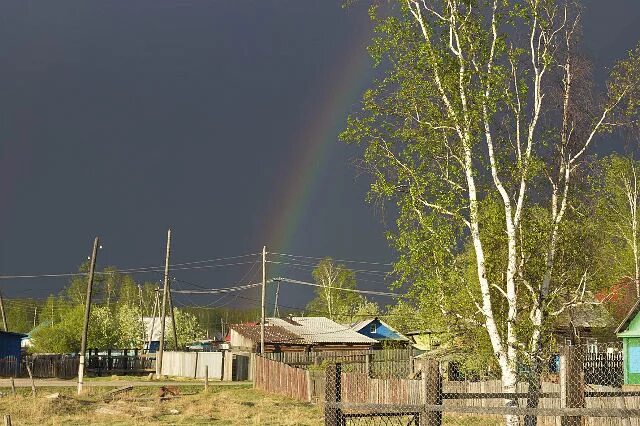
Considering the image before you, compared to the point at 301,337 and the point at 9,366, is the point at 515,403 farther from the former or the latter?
the point at 301,337

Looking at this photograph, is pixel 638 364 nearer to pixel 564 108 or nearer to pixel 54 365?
pixel 564 108

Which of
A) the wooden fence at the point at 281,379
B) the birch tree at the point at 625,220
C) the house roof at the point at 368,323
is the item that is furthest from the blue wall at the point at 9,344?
the birch tree at the point at 625,220

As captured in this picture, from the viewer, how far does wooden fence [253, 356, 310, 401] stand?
44000 millimetres

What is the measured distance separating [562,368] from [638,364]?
3246 cm

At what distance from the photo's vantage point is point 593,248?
944 inches

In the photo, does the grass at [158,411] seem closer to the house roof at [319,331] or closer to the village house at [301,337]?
the village house at [301,337]

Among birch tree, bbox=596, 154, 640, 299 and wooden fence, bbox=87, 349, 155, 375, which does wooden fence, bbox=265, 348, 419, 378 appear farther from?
wooden fence, bbox=87, 349, 155, 375

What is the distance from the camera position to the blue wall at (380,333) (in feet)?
303

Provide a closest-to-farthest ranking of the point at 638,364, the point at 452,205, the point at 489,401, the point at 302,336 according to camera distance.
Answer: the point at 452,205, the point at 489,401, the point at 638,364, the point at 302,336

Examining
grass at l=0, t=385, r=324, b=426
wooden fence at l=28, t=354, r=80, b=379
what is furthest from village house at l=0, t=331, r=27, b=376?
grass at l=0, t=385, r=324, b=426

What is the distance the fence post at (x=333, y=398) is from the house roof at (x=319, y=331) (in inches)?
2476

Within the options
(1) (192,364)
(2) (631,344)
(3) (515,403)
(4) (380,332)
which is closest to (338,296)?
(4) (380,332)

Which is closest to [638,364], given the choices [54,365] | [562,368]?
A: [562,368]

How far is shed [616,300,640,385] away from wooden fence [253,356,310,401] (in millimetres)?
15473
